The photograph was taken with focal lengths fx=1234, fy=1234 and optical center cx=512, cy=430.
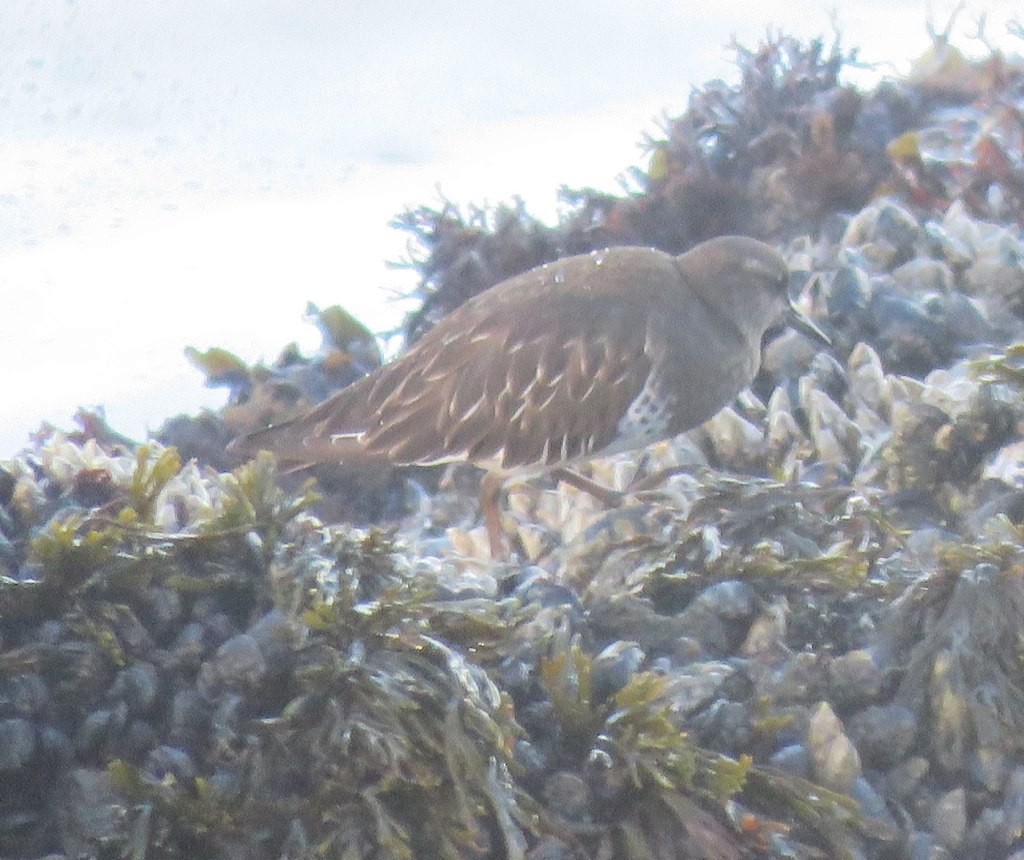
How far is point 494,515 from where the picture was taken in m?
2.40

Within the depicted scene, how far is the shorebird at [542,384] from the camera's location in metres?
2.42

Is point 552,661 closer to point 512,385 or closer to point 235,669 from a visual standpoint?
point 235,669

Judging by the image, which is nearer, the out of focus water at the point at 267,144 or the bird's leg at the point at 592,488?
the bird's leg at the point at 592,488

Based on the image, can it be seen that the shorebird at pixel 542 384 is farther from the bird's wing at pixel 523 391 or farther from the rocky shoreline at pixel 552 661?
the rocky shoreline at pixel 552 661

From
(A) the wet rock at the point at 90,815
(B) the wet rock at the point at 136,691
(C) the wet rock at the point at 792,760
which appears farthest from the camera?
(C) the wet rock at the point at 792,760

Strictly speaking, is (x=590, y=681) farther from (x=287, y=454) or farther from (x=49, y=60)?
(x=49, y=60)

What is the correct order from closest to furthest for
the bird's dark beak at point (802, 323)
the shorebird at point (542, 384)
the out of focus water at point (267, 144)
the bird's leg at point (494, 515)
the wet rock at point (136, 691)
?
the wet rock at point (136, 691) < the bird's leg at point (494, 515) < the shorebird at point (542, 384) < the bird's dark beak at point (802, 323) < the out of focus water at point (267, 144)

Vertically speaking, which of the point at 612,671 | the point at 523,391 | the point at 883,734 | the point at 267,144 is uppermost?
the point at 267,144

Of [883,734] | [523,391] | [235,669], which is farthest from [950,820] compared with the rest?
[523,391]

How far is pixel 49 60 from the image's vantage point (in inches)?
175

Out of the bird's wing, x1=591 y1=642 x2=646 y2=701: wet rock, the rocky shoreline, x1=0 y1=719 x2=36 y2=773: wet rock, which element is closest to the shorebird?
the bird's wing

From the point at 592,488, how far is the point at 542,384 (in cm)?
23

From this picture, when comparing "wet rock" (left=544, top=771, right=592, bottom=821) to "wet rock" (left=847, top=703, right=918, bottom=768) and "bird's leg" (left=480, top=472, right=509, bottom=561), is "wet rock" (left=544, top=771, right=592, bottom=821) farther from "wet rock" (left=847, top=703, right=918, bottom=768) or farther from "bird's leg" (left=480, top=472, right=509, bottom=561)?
"bird's leg" (left=480, top=472, right=509, bottom=561)

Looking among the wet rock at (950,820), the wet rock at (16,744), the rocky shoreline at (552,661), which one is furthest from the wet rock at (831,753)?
the wet rock at (16,744)
